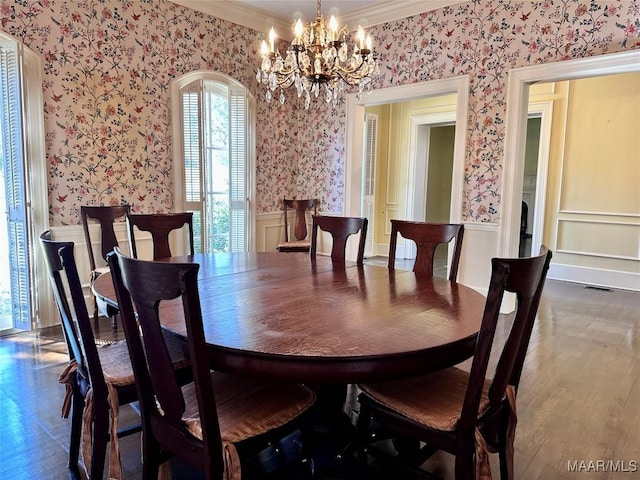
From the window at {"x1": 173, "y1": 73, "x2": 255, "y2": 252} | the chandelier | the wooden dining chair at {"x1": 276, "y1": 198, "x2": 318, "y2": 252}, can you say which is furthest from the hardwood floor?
the wooden dining chair at {"x1": 276, "y1": 198, "x2": 318, "y2": 252}

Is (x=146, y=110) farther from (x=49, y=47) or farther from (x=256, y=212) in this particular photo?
(x=256, y=212)

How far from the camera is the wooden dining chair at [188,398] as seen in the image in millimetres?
→ 1116

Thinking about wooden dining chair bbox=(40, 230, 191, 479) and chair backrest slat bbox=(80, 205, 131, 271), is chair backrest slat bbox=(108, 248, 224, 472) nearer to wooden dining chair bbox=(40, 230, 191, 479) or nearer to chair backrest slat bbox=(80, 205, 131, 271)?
wooden dining chair bbox=(40, 230, 191, 479)

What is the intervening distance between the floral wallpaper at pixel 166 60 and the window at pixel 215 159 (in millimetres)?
135

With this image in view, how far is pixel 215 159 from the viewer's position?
4465 mm

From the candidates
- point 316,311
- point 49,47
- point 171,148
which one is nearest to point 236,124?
point 171,148

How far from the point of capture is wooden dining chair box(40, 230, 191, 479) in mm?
1455

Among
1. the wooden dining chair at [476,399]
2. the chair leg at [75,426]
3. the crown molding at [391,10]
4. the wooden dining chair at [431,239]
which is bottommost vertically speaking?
the chair leg at [75,426]

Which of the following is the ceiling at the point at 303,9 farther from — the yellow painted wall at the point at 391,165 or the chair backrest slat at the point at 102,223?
the yellow painted wall at the point at 391,165

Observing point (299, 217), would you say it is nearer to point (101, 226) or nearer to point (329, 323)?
point (101, 226)

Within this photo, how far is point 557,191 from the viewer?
5.74 metres

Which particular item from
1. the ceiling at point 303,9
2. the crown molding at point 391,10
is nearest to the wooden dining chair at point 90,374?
the ceiling at point 303,9

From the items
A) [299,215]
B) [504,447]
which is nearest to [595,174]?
[299,215]

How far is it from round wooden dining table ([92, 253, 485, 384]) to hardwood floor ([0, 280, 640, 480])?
2.37ft
